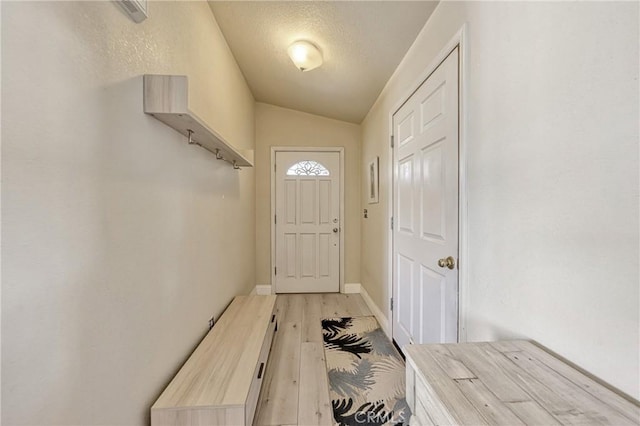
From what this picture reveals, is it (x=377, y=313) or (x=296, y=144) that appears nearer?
(x=377, y=313)

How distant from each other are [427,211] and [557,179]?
35.7 inches

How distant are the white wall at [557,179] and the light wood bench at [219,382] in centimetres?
109

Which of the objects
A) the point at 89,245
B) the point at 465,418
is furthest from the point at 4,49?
the point at 465,418

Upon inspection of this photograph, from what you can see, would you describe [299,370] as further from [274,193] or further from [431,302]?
[274,193]

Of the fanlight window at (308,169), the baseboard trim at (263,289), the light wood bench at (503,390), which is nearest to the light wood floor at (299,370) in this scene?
the baseboard trim at (263,289)

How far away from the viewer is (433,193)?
1.65 metres

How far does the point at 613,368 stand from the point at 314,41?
93.5 inches

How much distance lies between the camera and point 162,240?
48.6 inches

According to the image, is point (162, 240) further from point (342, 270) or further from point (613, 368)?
point (342, 270)

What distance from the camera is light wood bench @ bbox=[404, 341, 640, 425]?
1.87 feet

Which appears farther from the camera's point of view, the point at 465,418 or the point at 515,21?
the point at 515,21

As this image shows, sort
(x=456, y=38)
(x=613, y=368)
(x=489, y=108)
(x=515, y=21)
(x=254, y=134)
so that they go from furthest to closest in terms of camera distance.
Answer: (x=254, y=134) → (x=456, y=38) → (x=489, y=108) → (x=515, y=21) → (x=613, y=368)

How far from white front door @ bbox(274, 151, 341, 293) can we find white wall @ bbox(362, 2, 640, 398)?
2.54m

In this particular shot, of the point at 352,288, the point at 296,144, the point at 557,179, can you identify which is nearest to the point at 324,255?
the point at 352,288
